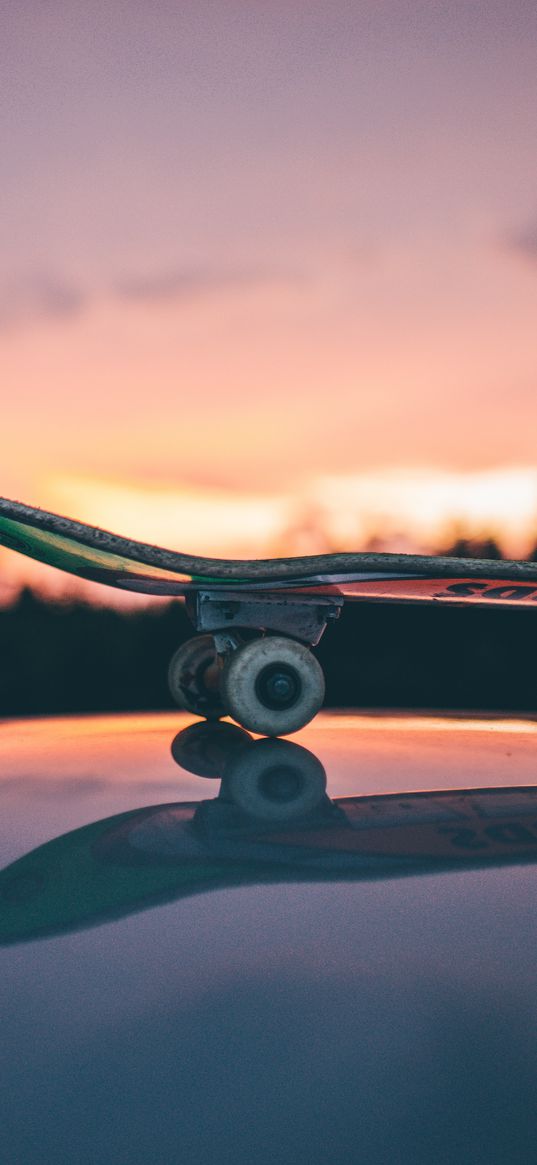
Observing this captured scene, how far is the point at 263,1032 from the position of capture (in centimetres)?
95

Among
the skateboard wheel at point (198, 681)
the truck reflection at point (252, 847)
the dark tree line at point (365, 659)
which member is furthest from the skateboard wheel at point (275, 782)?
the dark tree line at point (365, 659)

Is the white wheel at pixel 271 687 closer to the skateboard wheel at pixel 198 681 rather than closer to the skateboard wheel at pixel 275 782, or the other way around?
the skateboard wheel at pixel 275 782

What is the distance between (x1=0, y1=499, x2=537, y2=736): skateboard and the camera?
3.17 meters

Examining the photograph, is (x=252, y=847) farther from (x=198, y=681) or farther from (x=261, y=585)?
(x=198, y=681)

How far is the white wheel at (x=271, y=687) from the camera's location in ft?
10.4

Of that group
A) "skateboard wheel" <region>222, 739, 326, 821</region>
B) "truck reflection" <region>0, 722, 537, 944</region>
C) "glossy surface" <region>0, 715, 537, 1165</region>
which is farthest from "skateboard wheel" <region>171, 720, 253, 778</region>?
"glossy surface" <region>0, 715, 537, 1165</region>

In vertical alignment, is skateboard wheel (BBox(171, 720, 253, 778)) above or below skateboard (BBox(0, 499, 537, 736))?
below

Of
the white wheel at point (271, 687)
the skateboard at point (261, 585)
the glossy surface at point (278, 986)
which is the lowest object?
the glossy surface at point (278, 986)

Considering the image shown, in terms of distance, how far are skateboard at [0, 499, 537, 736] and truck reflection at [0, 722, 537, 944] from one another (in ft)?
2.97

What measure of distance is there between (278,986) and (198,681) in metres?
2.76

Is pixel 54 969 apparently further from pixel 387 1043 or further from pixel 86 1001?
pixel 387 1043

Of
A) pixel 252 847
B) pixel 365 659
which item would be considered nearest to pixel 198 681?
pixel 252 847

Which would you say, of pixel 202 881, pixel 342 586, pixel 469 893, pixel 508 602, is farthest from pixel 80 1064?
pixel 508 602

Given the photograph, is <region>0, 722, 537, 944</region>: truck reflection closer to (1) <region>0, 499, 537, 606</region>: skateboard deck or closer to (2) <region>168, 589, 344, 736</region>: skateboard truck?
(2) <region>168, 589, 344, 736</region>: skateboard truck
